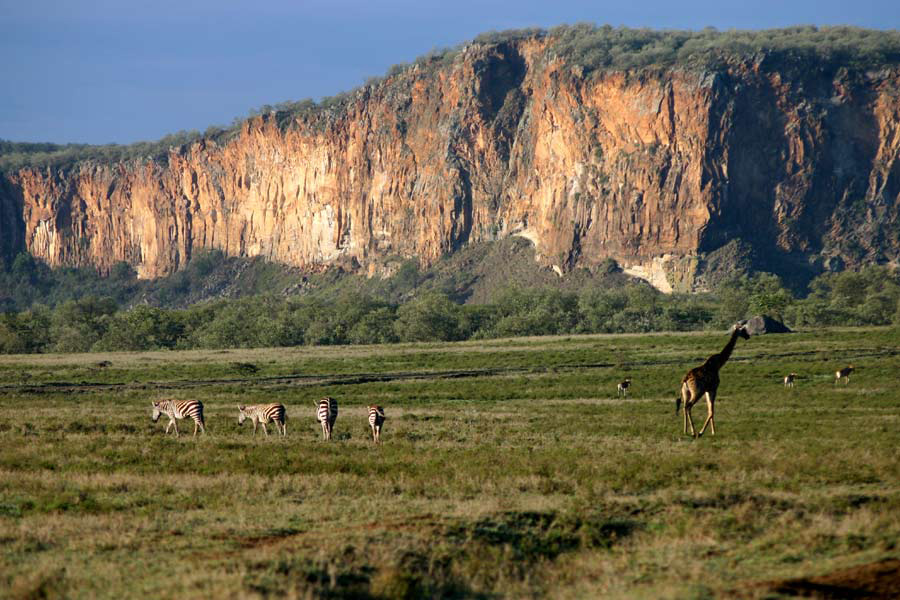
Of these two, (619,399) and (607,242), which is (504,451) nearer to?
(619,399)

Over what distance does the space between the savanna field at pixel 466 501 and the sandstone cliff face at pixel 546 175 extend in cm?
9383

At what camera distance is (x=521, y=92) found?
488 feet

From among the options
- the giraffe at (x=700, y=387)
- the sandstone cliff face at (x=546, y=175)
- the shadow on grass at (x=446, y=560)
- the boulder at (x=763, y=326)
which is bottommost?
the shadow on grass at (x=446, y=560)

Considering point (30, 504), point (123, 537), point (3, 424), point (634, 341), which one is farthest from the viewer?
point (634, 341)

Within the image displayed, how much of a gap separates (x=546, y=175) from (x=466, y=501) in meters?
126

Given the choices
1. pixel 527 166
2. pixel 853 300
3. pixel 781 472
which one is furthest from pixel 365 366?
pixel 527 166

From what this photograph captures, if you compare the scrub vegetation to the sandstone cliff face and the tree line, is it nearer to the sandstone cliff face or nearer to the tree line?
the tree line

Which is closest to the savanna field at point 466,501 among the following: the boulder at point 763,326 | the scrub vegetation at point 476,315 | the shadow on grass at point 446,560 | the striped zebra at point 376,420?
the shadow on grass at point 446,560

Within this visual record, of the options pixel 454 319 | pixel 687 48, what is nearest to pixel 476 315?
pixel 454 319

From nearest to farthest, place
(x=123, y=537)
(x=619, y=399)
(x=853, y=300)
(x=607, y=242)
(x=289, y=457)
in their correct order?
(x=123, y=537)
(x=289, y=457)
(x=619, y=399)
(x=853, y=300)
(x=607, y=242)

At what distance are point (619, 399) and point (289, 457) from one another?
15.5 meters

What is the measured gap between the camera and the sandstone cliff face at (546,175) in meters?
125

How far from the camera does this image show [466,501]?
15844mm

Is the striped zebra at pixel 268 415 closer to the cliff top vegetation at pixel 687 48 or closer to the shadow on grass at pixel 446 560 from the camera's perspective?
the shadow on grass at pixel 446 560
